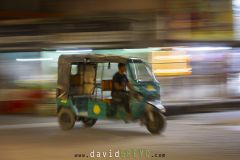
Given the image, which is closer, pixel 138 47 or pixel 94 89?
pixel 94 89

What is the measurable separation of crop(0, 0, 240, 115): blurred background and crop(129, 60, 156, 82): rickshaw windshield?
346 cm

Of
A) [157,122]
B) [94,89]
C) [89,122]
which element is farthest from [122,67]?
[89,122]

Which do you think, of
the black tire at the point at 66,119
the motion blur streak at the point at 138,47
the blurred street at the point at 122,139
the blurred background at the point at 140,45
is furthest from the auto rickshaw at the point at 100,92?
the blurred background at the point at 140,45

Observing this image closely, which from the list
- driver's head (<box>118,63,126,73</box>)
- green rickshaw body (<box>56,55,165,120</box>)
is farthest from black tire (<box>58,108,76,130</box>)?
driver's head (<box>118,63,126,73</box>)

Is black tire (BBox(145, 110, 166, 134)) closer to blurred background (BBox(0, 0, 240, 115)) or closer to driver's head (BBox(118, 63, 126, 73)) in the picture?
driver's head (BBox(118, 63, 126, 73))

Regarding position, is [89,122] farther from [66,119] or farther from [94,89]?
[94,89]

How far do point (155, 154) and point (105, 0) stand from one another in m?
8.91

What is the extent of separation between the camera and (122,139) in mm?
10641

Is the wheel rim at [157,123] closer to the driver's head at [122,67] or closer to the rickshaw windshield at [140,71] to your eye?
the rickshaw windshield at [140,71]

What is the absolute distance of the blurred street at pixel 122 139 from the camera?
899 centimetres

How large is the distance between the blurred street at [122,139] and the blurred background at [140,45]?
1.80m

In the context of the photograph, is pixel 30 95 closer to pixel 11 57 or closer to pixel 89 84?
pixel 11 57

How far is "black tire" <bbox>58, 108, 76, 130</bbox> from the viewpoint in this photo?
1197cm

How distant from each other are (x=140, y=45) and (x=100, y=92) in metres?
3.57
